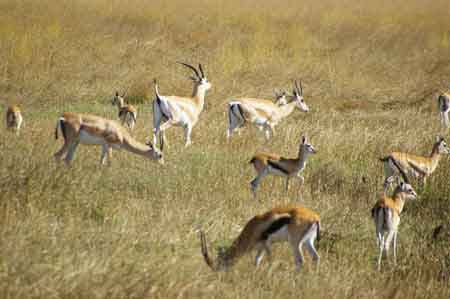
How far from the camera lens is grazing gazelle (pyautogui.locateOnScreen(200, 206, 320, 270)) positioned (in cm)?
532

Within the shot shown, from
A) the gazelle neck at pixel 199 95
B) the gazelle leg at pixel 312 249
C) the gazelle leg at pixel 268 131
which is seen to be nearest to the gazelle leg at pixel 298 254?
the gazelle leg at pixel 312 249

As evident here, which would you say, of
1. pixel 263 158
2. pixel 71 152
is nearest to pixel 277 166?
pixel 263 158

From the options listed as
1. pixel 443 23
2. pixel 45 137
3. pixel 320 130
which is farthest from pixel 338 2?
pixel 45 137

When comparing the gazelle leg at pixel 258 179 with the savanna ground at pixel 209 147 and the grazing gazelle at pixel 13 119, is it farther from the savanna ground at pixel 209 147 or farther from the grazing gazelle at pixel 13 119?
the grazing gazelle at pixel 13 119

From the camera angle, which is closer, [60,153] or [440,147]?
[60,153]

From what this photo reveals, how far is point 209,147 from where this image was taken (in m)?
9.73

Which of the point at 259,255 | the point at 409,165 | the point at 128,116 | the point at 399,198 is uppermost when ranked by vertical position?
the point at 128,116

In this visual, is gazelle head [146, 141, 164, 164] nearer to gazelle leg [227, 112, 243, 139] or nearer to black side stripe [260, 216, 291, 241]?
gazelle leg [227, 112, 243, 139]

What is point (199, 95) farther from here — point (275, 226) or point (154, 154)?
point (275, 226)

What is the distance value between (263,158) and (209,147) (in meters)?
1.84

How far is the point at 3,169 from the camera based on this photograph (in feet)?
17.9

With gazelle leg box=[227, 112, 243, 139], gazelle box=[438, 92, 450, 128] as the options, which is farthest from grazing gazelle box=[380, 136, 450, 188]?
gazelle box=[438, 92, 450, 128]

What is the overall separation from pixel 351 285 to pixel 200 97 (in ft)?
20.5

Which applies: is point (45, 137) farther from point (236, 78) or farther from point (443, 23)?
point (443, 23)
